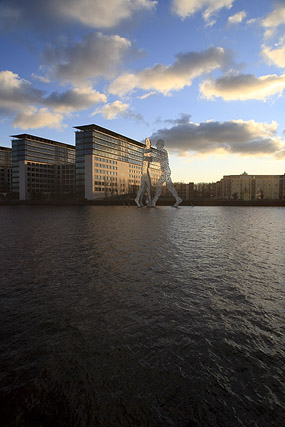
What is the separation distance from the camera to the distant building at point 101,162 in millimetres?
133375

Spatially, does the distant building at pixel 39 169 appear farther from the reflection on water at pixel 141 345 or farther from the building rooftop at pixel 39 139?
the reflection on water at pixel 141 345

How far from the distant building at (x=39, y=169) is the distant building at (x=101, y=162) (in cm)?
2104

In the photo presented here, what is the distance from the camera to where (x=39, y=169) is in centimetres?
15962

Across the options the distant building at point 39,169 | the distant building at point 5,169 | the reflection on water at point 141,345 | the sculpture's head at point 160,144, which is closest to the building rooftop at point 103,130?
the distant building at point 39,169

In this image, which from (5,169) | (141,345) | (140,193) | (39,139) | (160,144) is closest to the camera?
(141,345)

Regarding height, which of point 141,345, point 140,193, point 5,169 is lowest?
point 141,345

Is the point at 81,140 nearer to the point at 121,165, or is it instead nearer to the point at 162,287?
the point at 121,165

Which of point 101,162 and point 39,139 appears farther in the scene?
point 39,139

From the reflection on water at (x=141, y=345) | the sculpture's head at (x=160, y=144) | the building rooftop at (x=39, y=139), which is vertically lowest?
the reflection on water at (x=141, y=345)

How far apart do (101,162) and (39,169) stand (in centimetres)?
4342

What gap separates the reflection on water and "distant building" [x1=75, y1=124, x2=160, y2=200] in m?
123

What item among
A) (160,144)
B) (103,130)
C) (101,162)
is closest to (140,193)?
(160,144)

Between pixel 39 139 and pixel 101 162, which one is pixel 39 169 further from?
pixel 101 162

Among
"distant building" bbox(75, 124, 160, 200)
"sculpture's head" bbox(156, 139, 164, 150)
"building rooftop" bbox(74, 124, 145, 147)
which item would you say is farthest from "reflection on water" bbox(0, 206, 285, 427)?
"building rooftop" bbox(74, 124, 145, 147)
